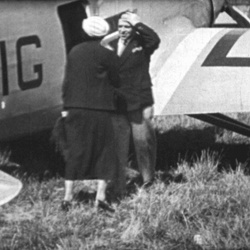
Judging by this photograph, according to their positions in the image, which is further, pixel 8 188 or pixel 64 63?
pixel 64 63

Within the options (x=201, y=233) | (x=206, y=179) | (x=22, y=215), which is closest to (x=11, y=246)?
(x=22, y=215)

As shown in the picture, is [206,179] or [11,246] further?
[206,179]

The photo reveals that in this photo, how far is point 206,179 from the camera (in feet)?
22.6

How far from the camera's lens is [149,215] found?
5.75m

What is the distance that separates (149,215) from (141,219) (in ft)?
0.20

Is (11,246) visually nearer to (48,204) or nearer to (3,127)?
(48,204)

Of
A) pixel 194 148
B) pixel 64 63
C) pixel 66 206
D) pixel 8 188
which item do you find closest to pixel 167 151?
pixel 194 148

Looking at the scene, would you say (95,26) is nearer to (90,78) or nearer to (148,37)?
(90,78)

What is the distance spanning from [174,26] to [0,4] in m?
2.09

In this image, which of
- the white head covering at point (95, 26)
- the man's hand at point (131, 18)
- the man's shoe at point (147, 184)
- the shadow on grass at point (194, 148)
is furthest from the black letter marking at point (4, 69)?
the shadow on grass at point (194, 148)

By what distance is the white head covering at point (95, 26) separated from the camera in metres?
6.39

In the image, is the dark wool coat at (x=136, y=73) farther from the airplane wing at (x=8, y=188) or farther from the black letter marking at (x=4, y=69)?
the airplane wing at (x=8, y=188)

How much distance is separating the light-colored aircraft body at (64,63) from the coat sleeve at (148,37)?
13 cm

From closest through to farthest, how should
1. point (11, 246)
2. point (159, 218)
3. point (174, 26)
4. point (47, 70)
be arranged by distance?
point (11, 246) < point (159, 218) < point (47, 70) < point (174, 26)
